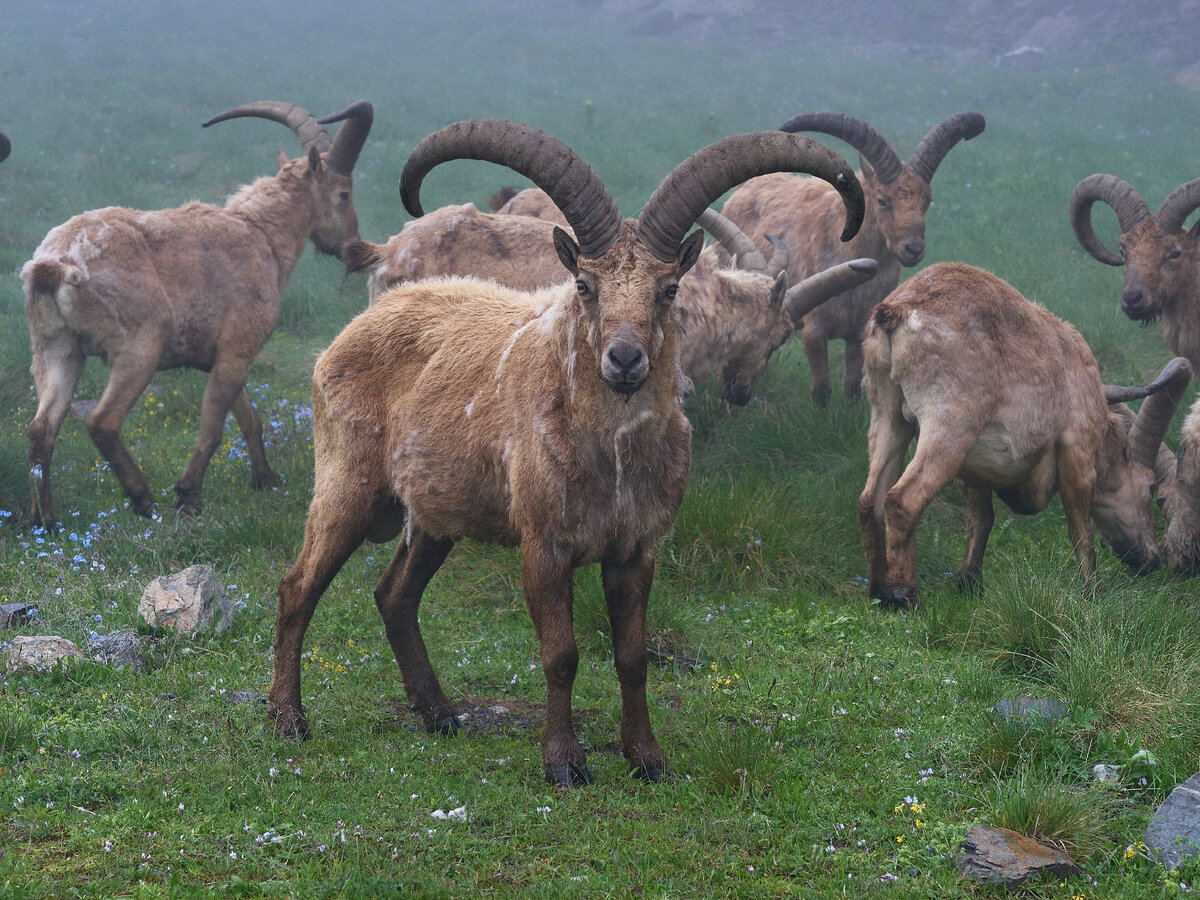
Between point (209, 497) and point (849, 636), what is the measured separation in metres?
5.31

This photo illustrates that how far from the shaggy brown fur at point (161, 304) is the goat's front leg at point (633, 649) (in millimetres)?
4909

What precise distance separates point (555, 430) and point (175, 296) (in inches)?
211

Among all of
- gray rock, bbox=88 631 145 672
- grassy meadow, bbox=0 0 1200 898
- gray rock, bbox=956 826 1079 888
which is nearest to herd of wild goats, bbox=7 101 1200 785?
grassy meadow, bbox=0 0 1200 898

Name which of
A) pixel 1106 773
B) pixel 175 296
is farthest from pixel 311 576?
pixel 175 296

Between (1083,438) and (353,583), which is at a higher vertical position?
(1083,438)

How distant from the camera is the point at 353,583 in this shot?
22.9 ft

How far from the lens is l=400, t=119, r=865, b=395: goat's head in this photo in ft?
14.4

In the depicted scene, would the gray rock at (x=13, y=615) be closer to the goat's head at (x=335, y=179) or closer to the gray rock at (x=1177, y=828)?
the goat's head at (x=335, y=179)

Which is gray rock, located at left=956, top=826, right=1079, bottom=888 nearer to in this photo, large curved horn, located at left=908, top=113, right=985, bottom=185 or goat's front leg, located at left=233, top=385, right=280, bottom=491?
goat's front leg, located at left=233, top=385, right=280, bottom=491

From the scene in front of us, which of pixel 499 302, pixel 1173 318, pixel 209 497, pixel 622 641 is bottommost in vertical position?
pixel 209 497

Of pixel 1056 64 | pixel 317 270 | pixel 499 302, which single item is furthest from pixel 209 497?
pixel 1056 64

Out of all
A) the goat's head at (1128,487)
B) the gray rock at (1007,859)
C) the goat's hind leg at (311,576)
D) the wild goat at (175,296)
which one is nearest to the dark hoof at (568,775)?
the goat's hind leg at (311,576)

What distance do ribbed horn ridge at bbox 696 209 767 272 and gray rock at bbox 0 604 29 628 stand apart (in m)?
6.34

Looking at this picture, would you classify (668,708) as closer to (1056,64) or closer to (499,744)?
(499,744)
